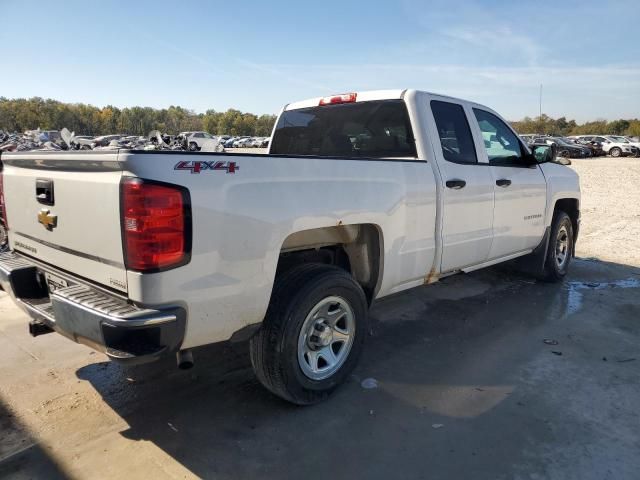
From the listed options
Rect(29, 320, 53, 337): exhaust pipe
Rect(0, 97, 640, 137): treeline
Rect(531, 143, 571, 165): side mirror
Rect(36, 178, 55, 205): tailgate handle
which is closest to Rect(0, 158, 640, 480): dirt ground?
Rect(29, 320, 53, 337): exhaust pipe

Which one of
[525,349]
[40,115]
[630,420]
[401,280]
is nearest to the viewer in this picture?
[630,420]

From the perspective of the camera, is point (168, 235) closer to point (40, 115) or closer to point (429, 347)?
point (429, 347)

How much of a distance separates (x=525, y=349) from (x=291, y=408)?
85.6 inches

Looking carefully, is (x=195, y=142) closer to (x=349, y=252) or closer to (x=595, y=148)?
(x=349, y=252)

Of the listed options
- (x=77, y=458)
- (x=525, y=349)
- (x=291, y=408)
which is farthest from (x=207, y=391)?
(x=525, y=349)

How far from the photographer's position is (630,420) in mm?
3146

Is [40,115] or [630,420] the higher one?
[40,115]

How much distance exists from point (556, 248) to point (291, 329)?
4.53 m

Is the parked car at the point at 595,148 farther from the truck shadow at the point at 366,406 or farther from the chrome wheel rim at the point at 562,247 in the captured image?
the truck shadow at the point at 366,406

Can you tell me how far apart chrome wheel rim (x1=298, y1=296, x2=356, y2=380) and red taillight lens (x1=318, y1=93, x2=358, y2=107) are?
213cm

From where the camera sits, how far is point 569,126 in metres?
93.2

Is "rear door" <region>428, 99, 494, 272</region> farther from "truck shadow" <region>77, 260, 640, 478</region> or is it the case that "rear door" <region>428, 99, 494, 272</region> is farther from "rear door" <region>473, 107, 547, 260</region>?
"truck shadow" <region>77, 260, 640, 478</region>

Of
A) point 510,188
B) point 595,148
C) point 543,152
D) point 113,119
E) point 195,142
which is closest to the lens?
point 510,188

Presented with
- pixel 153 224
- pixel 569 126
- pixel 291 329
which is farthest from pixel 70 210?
pixel 569 126
